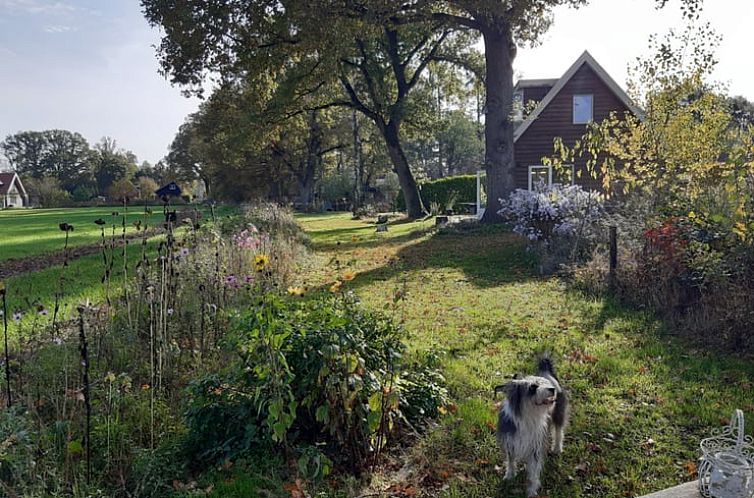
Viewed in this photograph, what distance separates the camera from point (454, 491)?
2982 millimetres

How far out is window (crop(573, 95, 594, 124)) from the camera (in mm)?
20611

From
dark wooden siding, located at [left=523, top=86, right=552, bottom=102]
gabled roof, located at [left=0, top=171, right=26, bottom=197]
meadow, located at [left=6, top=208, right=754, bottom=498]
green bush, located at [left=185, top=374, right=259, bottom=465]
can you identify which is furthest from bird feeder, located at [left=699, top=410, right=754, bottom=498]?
gabled roof, located at [left=0, top=171, right=26, bottom=197]

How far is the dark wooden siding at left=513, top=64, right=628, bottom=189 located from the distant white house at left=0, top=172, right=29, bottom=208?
65816 mm

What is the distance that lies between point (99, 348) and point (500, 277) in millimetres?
7119

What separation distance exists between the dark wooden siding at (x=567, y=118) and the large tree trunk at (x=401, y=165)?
5247mm

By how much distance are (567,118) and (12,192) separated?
7259 cm

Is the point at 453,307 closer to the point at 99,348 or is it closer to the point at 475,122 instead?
the point at 99,348

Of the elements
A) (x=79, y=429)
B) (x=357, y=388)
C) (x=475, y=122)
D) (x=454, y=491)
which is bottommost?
(x=454, y=491)

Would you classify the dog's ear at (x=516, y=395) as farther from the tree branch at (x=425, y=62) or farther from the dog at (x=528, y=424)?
the tree branch at (x=425, y=62)

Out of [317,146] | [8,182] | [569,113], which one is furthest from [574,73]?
[8,182]

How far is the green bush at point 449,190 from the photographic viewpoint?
30781 mm

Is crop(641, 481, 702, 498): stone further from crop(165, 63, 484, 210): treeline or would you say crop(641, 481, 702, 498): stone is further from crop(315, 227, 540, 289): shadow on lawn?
crop(165, 63, 484, 210): treeline

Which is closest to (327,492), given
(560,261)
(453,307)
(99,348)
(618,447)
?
(618,447)

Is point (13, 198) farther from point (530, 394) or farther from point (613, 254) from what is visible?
point (530, 394)
